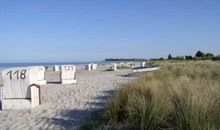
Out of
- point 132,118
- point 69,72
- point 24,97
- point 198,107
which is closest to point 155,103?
point 132,118

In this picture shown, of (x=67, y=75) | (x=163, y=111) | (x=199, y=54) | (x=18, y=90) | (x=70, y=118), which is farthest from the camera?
(x=199, y=54)

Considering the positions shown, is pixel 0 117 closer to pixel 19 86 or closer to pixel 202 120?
pixel 19 86

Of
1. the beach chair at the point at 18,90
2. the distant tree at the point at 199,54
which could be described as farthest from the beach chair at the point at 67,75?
the distant tree at the point at 199,54

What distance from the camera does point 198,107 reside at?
15.9 feet

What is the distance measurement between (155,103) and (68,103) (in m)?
4.90

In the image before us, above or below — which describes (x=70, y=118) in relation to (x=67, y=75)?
below

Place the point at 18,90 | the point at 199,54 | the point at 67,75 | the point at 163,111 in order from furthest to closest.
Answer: the point at 199,54 → the point at 67,75 → the point at 18,90 → the point at 163,111

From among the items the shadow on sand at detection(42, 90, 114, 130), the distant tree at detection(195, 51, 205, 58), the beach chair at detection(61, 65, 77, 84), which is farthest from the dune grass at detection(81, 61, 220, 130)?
the distant tree at detection(195, 51, 205, 58)

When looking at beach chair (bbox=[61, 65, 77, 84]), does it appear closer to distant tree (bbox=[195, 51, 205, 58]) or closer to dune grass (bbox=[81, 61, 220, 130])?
dune grass (bbox=[81, 61, 220, 130])

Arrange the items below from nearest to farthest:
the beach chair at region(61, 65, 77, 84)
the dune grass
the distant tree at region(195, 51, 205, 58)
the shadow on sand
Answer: the dune grass, the shadow on sand, the beach chair at region(61, 65, 77, 84), the distant tree at region(195, 51, 205, 58)

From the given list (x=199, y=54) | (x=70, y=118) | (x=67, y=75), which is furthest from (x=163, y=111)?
(x=199, y=54)

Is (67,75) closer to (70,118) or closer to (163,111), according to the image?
(70,118)

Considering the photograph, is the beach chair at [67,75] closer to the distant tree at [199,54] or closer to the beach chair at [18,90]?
the beach chair at [18,90]

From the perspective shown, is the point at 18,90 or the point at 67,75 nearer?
the point at 18,90
